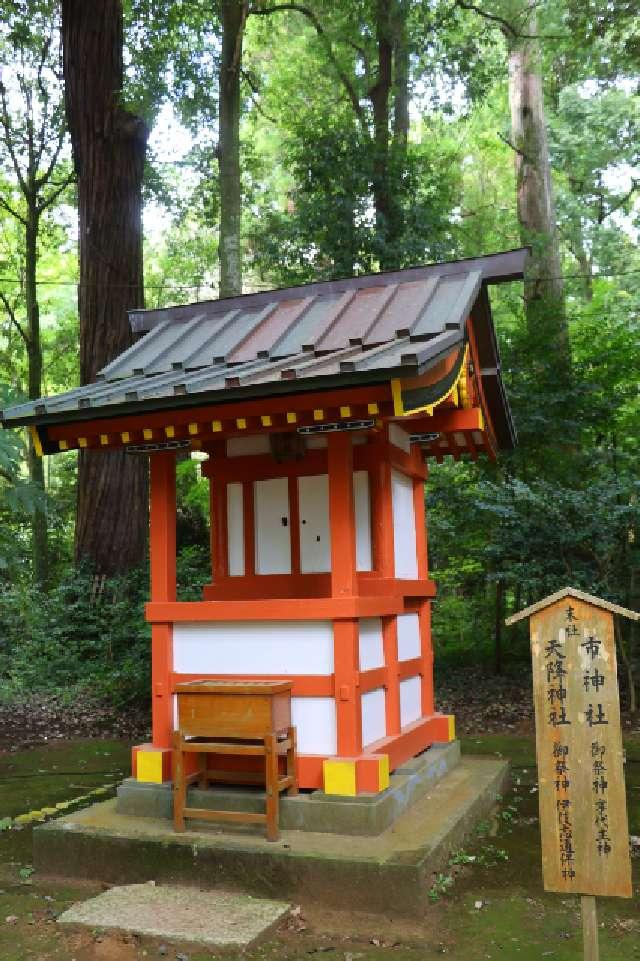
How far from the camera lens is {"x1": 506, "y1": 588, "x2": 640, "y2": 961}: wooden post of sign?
3371mm

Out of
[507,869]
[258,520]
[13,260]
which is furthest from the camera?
[13,260]

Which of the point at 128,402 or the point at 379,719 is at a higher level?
the point at 128,402

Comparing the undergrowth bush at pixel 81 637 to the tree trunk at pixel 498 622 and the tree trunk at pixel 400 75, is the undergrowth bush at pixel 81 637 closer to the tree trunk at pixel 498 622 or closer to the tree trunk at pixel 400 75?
the tree trunk at pixel 498 622

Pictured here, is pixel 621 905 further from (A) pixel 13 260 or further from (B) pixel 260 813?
(A) pixel 13 260

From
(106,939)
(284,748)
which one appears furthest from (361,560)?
(106,939)

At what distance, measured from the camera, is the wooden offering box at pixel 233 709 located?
488cm

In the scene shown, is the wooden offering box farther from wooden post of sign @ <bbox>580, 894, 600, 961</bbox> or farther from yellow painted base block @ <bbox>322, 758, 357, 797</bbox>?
wooden post of sign @ <bbox>580, 894, 600, 961</bbox>

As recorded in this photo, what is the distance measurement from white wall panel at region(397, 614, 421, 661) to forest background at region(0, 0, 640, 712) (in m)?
2.75

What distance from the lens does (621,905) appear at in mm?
4379

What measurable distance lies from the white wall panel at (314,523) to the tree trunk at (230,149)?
7.47 metres

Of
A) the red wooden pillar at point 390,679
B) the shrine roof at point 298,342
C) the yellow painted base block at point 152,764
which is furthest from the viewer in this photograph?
the red wooden pillar at point 390,679

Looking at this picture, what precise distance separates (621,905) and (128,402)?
4.00 meters

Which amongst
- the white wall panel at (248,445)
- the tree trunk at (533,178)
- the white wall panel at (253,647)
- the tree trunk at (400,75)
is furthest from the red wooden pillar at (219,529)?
the tree trunk at (400,75)

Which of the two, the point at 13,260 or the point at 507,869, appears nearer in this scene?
the point at 507,869
